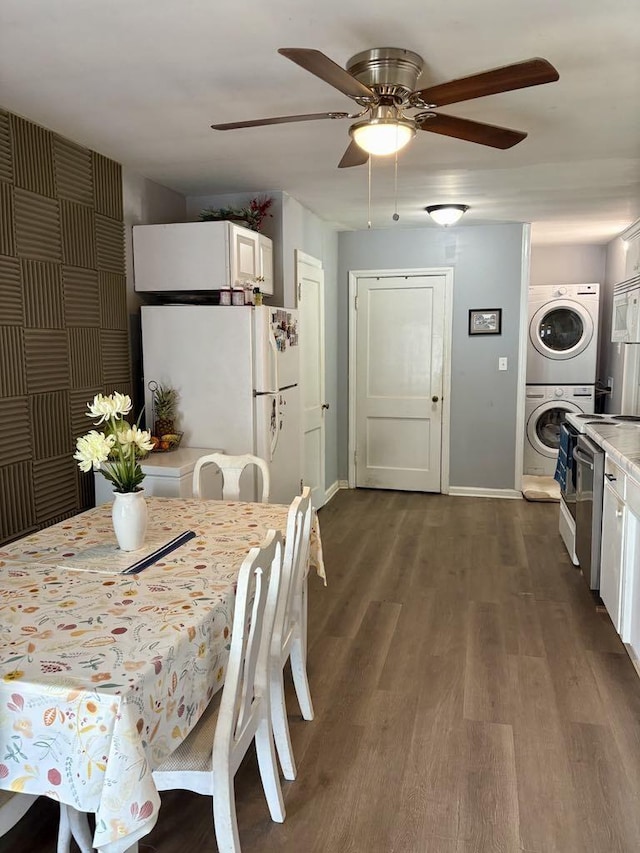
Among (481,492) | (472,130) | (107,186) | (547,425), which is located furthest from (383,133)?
(547,425)

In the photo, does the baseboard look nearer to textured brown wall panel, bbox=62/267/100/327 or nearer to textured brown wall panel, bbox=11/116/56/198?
textured brown wall panel, bbox=62/267/100/327

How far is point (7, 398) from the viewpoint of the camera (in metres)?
2.80

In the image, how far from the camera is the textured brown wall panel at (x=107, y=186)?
3.38 metres

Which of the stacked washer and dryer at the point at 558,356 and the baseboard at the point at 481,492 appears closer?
the baseboard at the point at 481,492

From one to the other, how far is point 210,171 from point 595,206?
287 cm

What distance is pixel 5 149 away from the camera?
274 cm

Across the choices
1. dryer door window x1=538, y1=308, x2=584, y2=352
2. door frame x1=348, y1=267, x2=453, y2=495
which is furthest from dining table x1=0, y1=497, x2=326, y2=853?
dryer door window x1=538, y1=308, x2=584, y2=352

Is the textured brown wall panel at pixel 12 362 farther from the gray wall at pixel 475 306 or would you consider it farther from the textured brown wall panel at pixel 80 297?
the gray wall at pixel 475 306

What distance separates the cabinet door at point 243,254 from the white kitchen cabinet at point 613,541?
2.25 meters

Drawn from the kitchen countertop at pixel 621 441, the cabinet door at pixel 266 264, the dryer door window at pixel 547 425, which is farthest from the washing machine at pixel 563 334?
the cabinet door at pixel 266 264

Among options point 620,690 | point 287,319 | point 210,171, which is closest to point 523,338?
point 287,319

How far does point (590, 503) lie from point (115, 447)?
8.03 feet

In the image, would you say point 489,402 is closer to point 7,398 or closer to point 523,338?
point 523,338

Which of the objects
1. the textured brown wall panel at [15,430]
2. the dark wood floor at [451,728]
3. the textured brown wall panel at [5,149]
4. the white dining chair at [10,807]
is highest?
the textured brown wall panel at [5,149]
